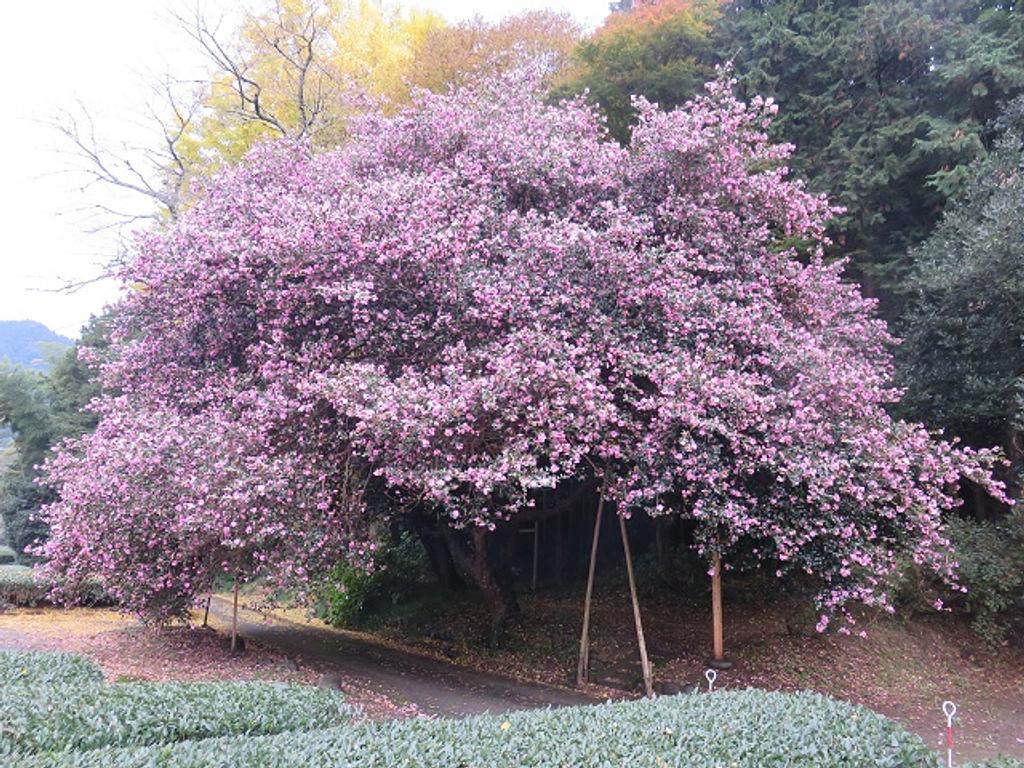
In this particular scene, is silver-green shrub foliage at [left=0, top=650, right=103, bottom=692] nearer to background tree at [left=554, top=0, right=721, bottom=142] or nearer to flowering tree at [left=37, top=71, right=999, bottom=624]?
flowering tree at [left=37, top=71, right=999, bottom=624]

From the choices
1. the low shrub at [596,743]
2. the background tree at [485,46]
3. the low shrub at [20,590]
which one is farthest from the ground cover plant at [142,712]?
the background tree at [485,46]

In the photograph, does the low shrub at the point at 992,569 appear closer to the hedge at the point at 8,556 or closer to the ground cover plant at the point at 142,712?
the ground cover plant at the point at 142,712

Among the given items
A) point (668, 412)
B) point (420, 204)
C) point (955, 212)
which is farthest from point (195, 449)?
point (955, 212)

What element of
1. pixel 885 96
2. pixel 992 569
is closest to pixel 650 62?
pixel 885 96

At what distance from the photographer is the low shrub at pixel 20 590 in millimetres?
15242

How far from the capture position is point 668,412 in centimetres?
682

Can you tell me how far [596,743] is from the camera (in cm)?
379

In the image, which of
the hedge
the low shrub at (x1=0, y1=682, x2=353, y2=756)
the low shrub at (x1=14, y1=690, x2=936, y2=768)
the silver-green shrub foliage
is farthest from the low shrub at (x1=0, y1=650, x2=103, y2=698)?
the hedge

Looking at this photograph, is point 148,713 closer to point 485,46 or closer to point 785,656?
point 785,656

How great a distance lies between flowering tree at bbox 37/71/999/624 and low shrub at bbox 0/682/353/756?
6.62 feet

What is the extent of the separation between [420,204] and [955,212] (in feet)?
26.5

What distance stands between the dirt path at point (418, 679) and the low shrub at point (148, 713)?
9.96ft

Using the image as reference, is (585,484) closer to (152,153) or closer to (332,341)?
(332,341)

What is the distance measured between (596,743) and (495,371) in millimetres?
3861
